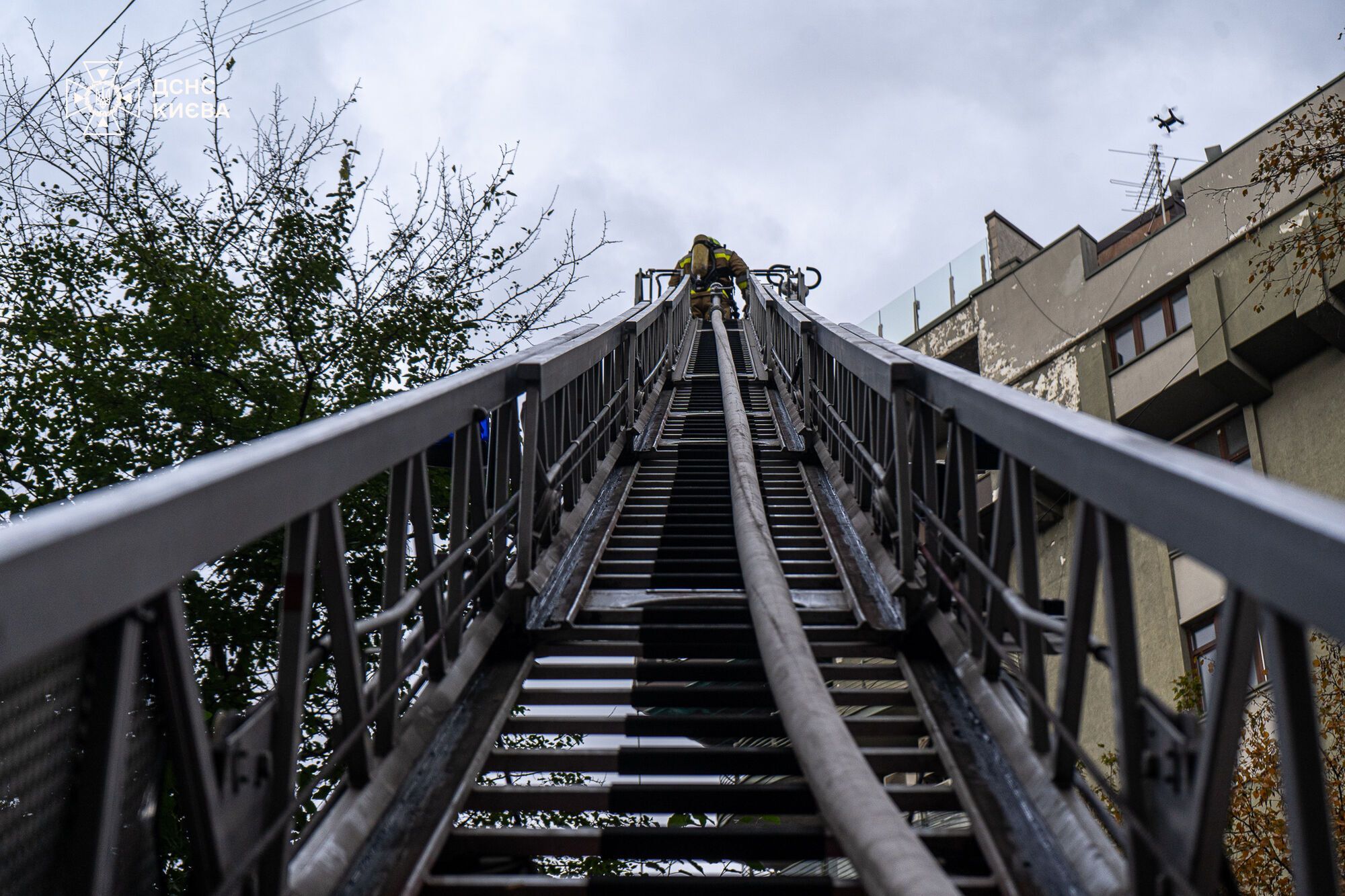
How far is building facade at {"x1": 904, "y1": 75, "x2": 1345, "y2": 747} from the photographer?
15875mm

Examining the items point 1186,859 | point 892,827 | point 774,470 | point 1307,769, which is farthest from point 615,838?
point 774,470

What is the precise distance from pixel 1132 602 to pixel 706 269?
21.2 meters

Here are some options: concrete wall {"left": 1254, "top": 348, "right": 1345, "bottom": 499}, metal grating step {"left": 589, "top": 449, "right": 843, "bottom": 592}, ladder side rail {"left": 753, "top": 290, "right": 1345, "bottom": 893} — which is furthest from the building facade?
ladder side rail {"left": 753, "top": 290, "right": 1345, "bottom": 893}

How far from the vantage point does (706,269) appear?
914 inches

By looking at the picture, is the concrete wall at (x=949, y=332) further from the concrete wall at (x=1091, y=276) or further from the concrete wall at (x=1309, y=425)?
the concrete wall at (x=1309, y=425)

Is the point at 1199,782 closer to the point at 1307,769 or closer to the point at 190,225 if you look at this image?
the point at 1307,769

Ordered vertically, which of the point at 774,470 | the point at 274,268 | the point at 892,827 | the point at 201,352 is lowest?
the point at 892,827

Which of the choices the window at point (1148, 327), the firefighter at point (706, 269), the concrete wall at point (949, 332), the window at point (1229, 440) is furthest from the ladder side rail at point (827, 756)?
the concrete wall at point (949, 332)

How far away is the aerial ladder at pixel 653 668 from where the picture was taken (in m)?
1.84

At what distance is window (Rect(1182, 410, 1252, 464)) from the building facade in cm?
3

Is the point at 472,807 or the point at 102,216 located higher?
the point at 102,216

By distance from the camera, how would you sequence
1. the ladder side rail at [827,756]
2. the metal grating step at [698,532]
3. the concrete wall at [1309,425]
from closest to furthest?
the ladder side rail at [827,756] → the metal grating step at [698,532] → the concrete wall at [1309,425]

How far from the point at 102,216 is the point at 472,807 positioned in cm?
758

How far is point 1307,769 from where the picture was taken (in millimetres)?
1817
